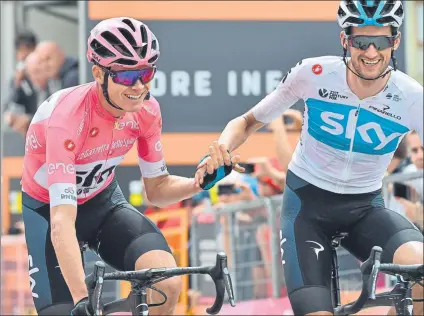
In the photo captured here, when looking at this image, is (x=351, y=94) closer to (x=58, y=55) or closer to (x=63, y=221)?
(x=63, y=221)

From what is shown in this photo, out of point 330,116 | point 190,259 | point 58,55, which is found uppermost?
point 330,116

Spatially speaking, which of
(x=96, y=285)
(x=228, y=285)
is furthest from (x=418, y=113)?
(x=96, y=285)

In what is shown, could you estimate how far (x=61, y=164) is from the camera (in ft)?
23.6

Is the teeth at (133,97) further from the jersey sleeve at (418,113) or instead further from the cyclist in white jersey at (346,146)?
the jersey sleeve at (418,113)

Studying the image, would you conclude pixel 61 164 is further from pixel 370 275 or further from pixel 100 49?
pixel 370 275

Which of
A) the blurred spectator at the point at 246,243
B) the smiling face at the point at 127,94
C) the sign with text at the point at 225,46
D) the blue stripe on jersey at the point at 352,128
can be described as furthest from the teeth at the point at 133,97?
the sign with text at the point at 225,46

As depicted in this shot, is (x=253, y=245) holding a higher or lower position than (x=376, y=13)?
lower

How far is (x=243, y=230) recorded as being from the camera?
12.1m

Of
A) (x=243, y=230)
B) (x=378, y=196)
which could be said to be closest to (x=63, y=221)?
(x=378, y=196)

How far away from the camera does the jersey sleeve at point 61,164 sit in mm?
7117

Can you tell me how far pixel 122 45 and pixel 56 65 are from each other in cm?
736

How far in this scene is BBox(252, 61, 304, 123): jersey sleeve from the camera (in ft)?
24.9

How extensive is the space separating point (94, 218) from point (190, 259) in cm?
541

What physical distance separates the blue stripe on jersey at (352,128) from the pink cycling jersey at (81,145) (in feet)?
3.15
